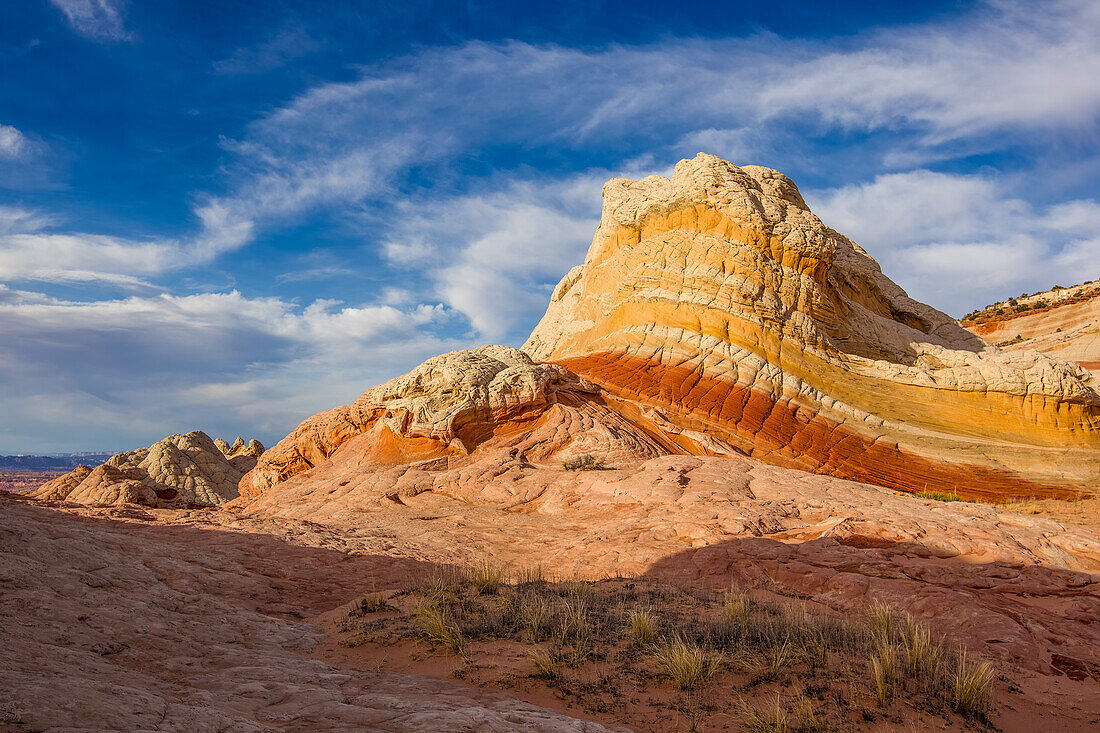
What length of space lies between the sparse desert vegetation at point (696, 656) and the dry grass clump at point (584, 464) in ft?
22.6

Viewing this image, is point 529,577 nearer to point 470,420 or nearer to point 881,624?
point 881,624

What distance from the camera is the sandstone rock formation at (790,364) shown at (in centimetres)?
1923

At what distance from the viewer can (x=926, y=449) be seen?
19.6 metres

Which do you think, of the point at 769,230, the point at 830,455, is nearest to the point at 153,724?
the point at 830,455

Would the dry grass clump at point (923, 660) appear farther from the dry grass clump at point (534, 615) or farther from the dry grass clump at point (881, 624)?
the dry grass clump at point (534, 615)

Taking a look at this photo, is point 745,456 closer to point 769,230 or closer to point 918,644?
point 769,230

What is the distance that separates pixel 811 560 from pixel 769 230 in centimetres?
1651

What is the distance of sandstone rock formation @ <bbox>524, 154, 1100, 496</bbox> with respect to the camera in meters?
19.2

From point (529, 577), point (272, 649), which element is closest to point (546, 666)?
point (272, 649)

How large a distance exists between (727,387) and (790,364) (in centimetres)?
290

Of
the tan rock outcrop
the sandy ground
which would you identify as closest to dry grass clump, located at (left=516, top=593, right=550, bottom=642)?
the sandy ground

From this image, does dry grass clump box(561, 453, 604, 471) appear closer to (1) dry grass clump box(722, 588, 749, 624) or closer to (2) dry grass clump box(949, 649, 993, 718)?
(1) dry grass clump box(722, 588, 749, 624)

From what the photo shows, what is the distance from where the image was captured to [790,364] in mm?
21672

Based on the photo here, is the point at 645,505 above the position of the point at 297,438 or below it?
below
